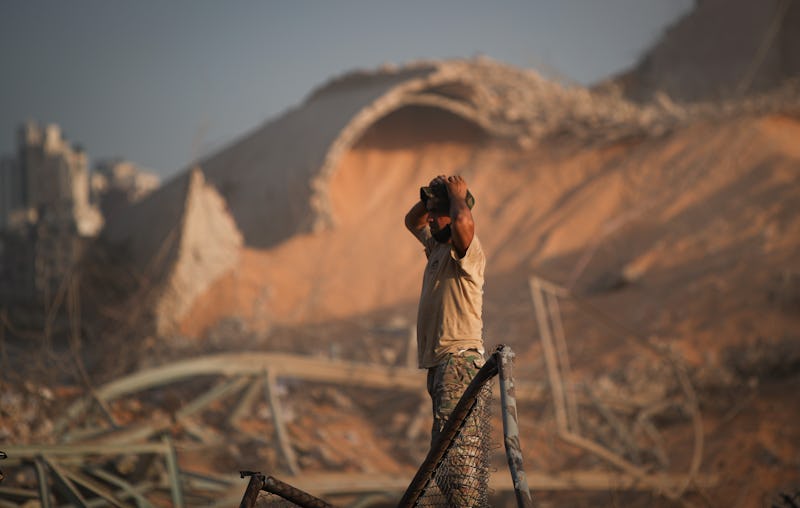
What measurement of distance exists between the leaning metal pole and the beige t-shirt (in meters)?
0.39

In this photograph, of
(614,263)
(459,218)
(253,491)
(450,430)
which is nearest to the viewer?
(253,491)

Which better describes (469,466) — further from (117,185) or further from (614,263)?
(117,185)

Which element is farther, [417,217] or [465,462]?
[417,217]

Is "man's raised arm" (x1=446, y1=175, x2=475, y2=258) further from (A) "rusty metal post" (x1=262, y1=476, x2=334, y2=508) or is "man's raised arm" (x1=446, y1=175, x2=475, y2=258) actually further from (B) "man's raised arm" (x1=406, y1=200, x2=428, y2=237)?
(A) "rusty metal post" (x1=262, y1=476, x2=334, y2=508)

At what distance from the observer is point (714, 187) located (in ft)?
34.9

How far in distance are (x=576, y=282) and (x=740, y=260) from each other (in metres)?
1.99

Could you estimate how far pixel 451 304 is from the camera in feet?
9.18

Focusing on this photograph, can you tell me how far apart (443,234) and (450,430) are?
702 millimetres

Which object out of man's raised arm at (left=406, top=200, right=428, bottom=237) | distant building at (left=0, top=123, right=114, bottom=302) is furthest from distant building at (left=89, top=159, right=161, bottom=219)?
man's raised arm at (left=406, top=200, right=428, bottom=237)

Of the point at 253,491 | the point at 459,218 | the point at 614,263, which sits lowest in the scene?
the point at 253,491

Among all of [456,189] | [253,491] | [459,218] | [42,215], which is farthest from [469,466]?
[42,215]

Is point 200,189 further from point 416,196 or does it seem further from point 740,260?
point 740,260

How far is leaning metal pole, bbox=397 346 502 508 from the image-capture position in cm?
239

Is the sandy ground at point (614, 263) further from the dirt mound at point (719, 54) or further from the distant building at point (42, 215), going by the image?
the dirt mound at point (719, 54)
